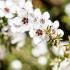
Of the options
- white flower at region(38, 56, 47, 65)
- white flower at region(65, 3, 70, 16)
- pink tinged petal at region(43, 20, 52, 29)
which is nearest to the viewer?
pink tinged petal at region(43, 20, 52, 29)

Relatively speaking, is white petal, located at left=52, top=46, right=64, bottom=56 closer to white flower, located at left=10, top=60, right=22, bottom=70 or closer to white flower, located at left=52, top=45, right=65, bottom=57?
white flower, located at left=52, top=45, right=65, bottom=57

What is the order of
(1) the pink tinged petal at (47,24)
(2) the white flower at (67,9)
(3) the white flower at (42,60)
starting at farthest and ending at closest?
(2) the white flower at (67,9) → (3) the white flower at (42,60) → (1) the pink tinged petal at (47,24)

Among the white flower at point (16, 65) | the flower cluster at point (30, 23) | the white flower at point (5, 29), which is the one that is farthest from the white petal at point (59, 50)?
the white flower at point (16, 65)

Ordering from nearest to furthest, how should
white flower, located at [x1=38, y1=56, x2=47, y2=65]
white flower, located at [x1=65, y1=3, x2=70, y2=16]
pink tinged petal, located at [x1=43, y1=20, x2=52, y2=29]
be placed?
pink tinged petal, located at [x1=43, y1=20, x2=52, y2=29]
white flower, located at [x1=38, y1=56, x2=47, y2=65]
white flower, located at [x1=65, y1=3, x2=70, y2=16]

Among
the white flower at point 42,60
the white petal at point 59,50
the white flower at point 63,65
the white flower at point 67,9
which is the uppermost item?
the white flower at point 67,9

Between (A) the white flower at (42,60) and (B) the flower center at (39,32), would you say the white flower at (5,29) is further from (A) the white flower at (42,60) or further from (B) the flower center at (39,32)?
(A) the white flower at (42,60)

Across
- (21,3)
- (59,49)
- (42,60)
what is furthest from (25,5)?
(42,60)

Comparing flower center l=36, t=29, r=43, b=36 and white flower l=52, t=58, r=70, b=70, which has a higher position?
flower center l=36, t=29, r=43, b=36

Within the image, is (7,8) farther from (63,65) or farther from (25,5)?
(63,65)

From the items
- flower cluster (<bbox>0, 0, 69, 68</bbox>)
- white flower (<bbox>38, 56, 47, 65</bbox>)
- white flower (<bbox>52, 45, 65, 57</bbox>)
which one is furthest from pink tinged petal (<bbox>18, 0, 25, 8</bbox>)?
white flower (<bbox>38, 56, 47, 65</bbox>)
